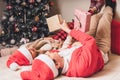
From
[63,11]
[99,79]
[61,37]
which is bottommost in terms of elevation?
[99,79]

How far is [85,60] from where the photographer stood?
→ 1922 mm

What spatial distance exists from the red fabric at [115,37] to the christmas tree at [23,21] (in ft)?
3.33

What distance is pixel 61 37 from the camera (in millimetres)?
2795

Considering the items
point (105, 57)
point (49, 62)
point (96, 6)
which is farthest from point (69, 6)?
point (49, 62)

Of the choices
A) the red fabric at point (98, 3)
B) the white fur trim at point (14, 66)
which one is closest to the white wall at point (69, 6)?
the red fabric at point (98, 3)

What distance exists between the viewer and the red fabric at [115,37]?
254 cm

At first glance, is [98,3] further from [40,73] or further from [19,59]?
[40,73]

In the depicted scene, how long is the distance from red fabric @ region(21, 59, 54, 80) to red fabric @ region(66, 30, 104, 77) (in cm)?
21

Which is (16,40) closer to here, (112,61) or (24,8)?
(24,8)

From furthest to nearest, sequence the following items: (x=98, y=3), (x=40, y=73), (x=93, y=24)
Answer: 1. (x=98, y=3)
2. (x=93, y=24)
3. (x=40, y=73)

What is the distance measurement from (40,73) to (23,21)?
4.55 feet

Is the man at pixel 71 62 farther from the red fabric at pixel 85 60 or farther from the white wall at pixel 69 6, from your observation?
the white wall at pixel 69 6

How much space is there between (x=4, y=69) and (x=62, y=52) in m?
0.66

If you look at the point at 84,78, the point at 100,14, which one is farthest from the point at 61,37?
the point at 84,78
